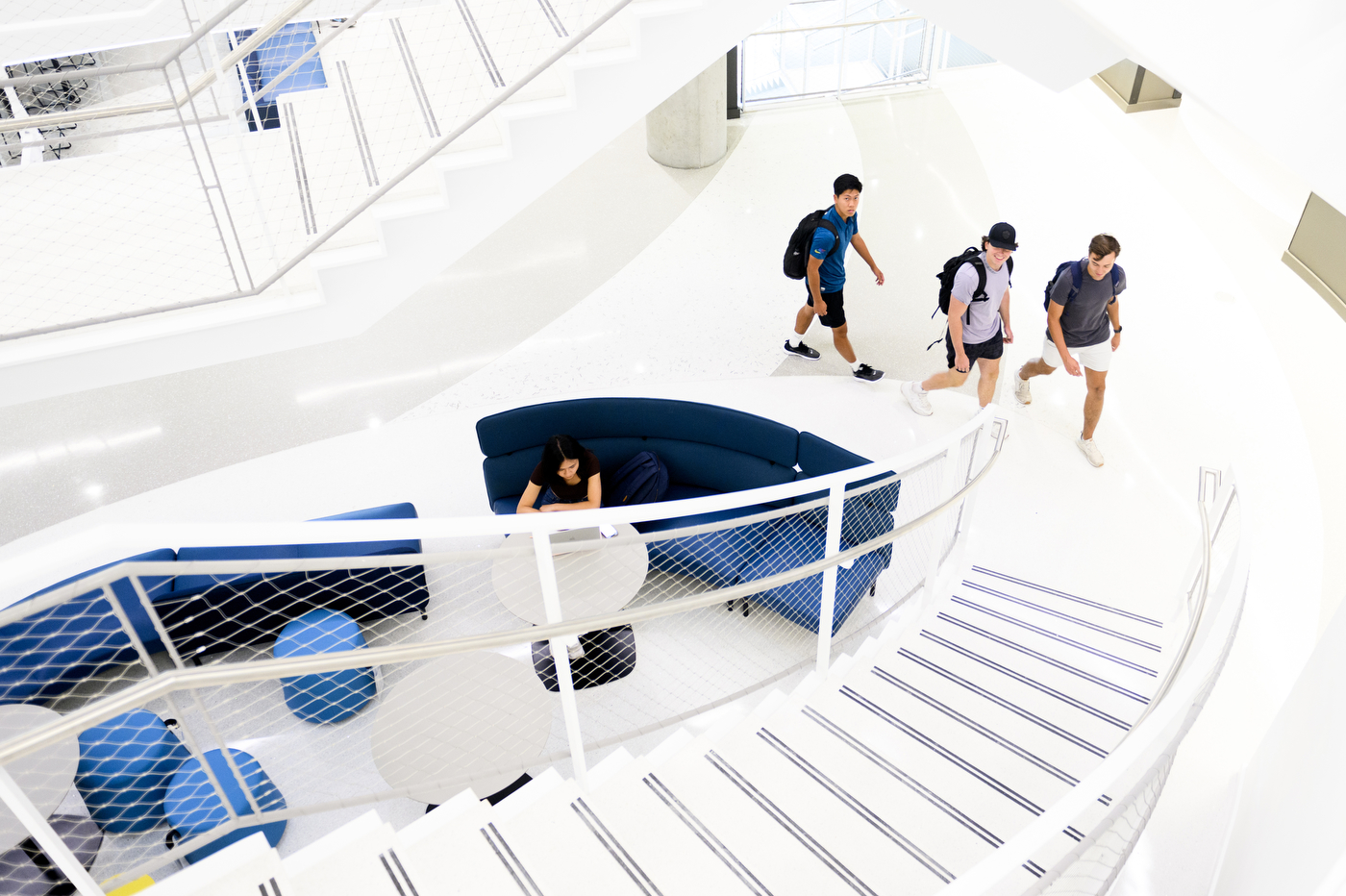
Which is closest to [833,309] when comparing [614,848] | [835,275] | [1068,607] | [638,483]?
[835,275]

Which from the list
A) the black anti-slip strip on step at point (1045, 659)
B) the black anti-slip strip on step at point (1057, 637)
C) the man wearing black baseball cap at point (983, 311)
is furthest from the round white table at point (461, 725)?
the man wearing black baseball cap at point (983, 311)

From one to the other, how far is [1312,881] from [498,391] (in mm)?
5008

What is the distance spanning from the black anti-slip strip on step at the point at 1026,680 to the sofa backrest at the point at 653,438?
49.9 inches

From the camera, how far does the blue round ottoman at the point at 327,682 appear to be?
395 cm

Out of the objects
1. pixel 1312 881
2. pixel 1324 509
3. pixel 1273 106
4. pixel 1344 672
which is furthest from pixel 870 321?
pixel 1312 881

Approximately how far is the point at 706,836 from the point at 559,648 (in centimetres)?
78

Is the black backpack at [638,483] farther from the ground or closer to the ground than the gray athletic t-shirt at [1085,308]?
closer to the ground

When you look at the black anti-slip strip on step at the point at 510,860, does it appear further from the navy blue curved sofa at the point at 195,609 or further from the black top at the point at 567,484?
the black top at the point at 567,484

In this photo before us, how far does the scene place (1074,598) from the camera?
13.8ft

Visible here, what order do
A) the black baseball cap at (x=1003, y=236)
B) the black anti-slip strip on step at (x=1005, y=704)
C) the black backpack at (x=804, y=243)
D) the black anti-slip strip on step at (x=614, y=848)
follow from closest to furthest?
the black anti-slip strip on step at (x=614, y=848) < the black anti-slip strip on step at (x=1005, y=704) < the black baseball cap at (x=1003, y=236) < the black backpack at (x=804, y=243)

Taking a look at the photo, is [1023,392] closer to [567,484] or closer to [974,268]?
[974,268]

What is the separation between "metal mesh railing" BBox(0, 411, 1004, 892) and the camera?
3271 millimetres

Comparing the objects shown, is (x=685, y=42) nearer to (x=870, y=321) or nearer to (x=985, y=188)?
(x=870, y=321)

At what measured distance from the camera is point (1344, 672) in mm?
2365
